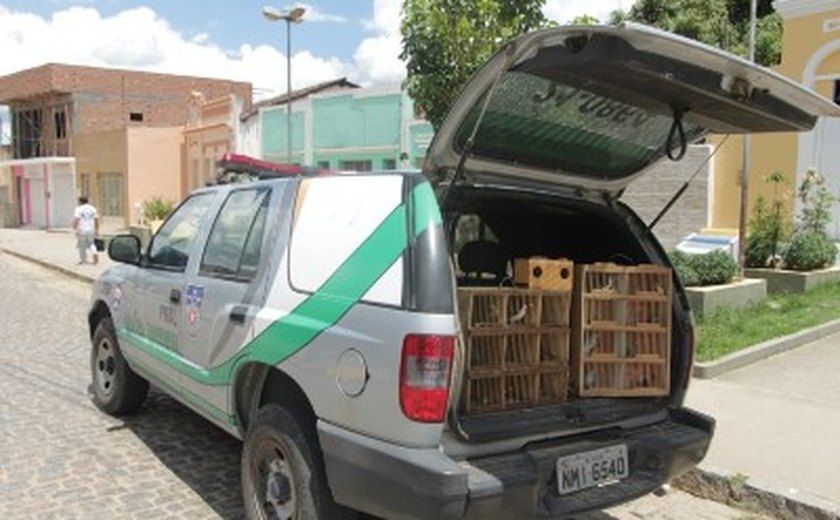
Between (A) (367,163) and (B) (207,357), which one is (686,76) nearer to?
(B) (207,357)

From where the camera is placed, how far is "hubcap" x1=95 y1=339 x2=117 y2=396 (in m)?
5.94

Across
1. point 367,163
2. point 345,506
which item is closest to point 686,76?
point 345,506

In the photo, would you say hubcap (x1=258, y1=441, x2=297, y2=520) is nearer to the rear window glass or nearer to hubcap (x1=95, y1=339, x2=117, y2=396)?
the rear window glass

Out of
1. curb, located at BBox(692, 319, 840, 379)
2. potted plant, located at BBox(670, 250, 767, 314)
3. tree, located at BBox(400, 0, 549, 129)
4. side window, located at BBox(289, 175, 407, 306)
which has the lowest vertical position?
curb, located at BBox(692, 319, 840, 379)

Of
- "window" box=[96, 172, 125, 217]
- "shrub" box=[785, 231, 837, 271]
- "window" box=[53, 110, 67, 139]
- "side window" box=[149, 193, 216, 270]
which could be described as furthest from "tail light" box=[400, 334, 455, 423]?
"window" box=[53, 110, 67, 139]

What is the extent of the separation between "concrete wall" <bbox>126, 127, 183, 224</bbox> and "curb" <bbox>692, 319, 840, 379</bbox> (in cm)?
2647

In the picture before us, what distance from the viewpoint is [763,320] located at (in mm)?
8906

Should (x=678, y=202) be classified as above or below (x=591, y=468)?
above

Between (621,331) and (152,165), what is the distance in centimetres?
2983

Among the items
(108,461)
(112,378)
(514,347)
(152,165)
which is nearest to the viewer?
(514,347)

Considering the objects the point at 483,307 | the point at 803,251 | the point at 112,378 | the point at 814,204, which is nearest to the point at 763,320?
the point at 803,251

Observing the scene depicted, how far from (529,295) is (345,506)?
121 centimetres

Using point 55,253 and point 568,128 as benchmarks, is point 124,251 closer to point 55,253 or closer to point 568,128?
point 568,128

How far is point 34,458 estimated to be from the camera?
5000mm
